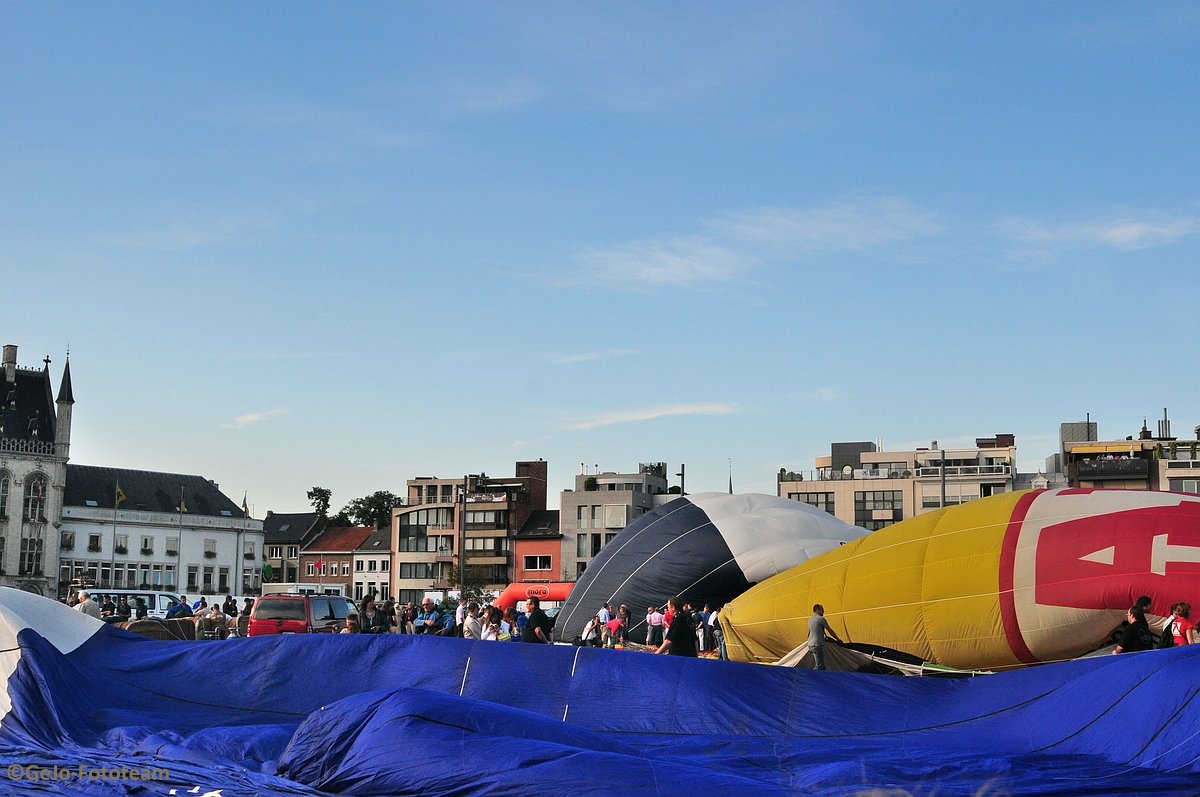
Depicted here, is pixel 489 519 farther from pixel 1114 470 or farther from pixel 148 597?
pixel 148 597

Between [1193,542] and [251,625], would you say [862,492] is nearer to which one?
[251,625]

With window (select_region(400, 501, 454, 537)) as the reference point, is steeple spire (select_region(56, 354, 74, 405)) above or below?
above

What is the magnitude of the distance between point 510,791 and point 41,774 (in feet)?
14.0

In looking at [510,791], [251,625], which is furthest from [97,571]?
→ [510,791]

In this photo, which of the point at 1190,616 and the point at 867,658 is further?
the point at 867,658

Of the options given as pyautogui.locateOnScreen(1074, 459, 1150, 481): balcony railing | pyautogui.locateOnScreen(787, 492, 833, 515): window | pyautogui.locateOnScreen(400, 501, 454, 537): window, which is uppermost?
pyautogui.locateOnScreen(1074, 459, 1150, 481): balcony railing

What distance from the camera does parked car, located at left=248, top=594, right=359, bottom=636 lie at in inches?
1112

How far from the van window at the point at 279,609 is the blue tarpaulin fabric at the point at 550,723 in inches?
560

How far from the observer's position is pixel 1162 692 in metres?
10.2

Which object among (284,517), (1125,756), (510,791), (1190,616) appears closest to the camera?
(510,791)

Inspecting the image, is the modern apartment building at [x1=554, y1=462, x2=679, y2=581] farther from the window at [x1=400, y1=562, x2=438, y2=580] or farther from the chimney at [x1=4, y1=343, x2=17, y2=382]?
the chimney at [x1=4, y1=343, x2=17, y2=382]

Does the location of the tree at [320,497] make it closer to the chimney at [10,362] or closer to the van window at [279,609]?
the chimney at [10,362]
